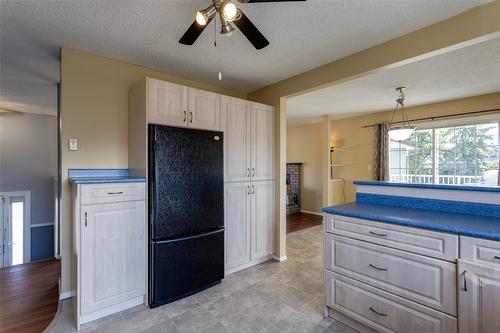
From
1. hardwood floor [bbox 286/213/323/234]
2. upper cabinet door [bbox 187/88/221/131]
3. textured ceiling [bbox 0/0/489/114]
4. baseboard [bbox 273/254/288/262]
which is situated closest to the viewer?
textured ceiling [bbox 0/0/489/114]

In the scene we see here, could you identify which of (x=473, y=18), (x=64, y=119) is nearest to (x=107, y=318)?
(x=64, y=119)

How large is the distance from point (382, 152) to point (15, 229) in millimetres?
7553

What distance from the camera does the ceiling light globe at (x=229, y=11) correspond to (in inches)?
51.0

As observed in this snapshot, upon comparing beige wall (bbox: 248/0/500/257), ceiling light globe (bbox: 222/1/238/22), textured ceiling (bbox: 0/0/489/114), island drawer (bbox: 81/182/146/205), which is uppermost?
textured ceiling (bbox: 0/0/489/114)

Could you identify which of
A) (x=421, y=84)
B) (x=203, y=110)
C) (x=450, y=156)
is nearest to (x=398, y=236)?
(x=203, y=110)

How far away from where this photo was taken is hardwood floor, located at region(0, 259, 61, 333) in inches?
82.8

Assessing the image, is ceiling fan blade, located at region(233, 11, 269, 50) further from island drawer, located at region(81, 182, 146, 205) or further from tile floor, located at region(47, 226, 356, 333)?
tile floor, located at region(47, 226, 356, 333)

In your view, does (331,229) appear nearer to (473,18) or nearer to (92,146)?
(473,18)

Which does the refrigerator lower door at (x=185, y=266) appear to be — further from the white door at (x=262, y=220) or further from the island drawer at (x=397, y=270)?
the island drawer at (x=397, y=270)

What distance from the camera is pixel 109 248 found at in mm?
2037

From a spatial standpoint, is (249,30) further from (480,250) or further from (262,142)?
(480,250)

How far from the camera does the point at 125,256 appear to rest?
211 cm

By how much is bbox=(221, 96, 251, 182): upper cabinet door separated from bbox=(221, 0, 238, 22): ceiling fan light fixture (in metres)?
1.42

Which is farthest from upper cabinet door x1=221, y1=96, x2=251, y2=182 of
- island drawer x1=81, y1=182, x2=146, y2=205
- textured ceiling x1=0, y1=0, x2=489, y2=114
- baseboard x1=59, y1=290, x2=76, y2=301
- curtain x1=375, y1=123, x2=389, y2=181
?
curtain x1=375, y1=123, x2=389, y2=181
